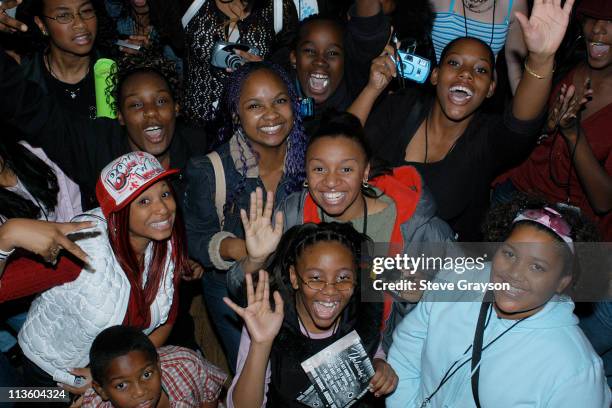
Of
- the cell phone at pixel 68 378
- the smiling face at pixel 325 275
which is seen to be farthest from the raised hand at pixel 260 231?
the cell phone at pixel 68 378

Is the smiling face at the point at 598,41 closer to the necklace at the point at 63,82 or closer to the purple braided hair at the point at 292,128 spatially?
the purple braided hair at the point at 292,128

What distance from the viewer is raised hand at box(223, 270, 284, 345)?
2.28 meters

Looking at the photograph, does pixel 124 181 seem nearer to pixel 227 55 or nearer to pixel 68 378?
pixel 68 378

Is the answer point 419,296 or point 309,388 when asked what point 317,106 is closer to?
point 419,296

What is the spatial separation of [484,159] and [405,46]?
2.75 feet

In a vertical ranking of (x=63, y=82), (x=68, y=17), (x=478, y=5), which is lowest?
(x=63, y=82)

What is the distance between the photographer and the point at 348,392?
2.30m

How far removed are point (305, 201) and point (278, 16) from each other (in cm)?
138

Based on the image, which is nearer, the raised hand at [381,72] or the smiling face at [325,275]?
the smiling face at [325,275]

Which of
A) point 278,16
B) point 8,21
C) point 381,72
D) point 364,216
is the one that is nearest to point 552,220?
point 364,216

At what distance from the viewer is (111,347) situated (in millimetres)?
2336

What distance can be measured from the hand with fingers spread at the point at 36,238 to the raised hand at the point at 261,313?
0.61m

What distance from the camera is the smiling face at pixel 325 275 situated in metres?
2.37

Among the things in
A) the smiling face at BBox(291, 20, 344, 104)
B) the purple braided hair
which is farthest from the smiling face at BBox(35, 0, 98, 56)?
the smiling face at BBox(291, 20, 344, 104)
